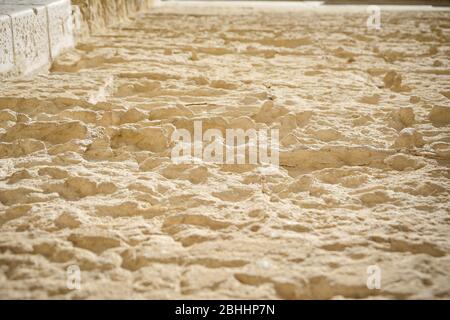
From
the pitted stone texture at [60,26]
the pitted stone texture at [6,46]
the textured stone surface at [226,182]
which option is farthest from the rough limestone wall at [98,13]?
the pitted stone texture at [6,46]

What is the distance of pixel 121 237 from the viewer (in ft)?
5.14

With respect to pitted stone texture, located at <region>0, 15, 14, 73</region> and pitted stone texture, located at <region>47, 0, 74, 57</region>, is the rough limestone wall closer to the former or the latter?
pitted stone texture, located at <region>47, 0, 74, 57</region>

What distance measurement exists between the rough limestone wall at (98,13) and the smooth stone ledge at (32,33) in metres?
0.20

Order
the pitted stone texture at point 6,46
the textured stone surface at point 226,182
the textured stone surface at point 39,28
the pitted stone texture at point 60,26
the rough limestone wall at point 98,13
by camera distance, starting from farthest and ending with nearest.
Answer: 1. the rough limestone wall at point 98,13
2. the pitted stone texture at point 60,26
3. the textured stone surface at point 39,28
4. the pitted stone texture at point 6,46
5. the textured stone surface at point 226,182

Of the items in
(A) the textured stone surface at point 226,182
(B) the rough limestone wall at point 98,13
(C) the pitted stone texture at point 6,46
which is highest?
(B) the rough limestone wall at point 98,13

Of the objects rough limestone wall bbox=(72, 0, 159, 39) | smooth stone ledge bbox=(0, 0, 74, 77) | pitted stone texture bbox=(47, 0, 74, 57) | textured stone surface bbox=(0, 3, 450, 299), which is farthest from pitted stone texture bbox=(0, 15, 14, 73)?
rough limestone wall bbox=(72, 0, 159, 39)

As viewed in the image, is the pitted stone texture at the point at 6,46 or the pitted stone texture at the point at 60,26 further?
the pitted stone texture at the point at 60,26

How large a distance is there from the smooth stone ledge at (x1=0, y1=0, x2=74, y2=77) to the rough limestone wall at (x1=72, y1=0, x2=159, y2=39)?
205 mm

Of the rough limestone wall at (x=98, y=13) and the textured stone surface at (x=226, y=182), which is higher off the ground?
the rough limestone wall at (x=98, y=13)

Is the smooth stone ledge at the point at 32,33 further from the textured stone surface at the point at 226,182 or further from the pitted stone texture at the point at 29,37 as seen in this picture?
the textured stone surface at the point at 226,182

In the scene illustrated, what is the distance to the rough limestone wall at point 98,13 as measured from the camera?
4211 millimetres

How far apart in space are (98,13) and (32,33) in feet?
4.75

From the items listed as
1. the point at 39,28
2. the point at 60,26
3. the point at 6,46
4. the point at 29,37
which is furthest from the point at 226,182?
the point at 60,26

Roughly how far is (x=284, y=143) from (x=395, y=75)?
1.27 metres
